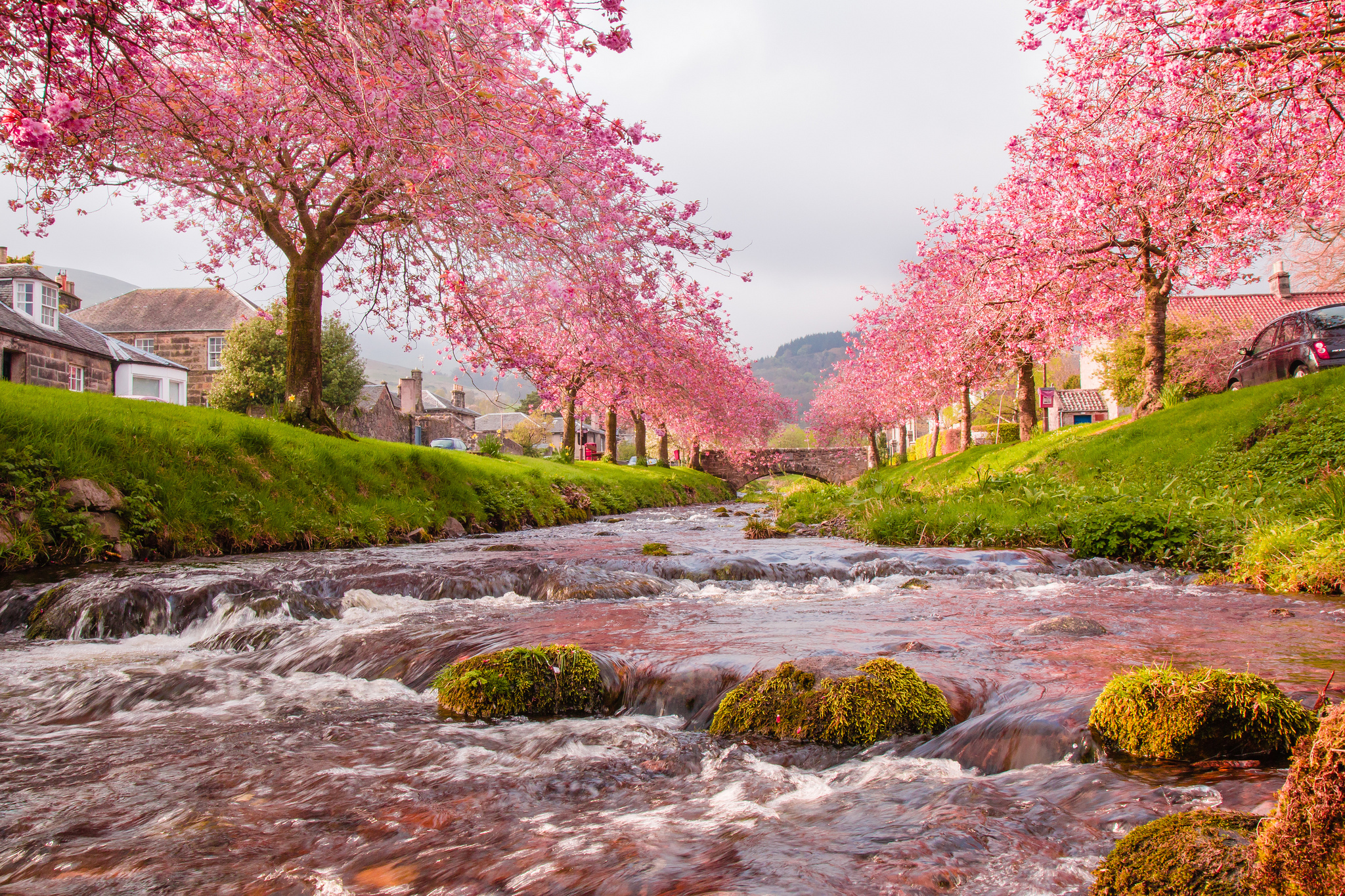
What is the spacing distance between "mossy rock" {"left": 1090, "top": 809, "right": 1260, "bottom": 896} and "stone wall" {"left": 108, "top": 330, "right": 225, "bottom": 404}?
193 ft

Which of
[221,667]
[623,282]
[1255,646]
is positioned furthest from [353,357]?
[1255,646]

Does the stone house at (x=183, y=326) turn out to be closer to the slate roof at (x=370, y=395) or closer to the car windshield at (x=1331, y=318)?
the slate roof at (x=370, y=395)

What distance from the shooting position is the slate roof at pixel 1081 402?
5941 centimetres

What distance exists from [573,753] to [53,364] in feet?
124

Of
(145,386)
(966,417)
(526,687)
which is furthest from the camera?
(145,386)

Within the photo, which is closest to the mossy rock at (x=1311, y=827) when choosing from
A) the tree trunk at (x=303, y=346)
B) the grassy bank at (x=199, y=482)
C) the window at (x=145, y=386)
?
the grassy bank at (x=199, y=482)

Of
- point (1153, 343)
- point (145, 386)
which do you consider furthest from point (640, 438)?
point (1153, 343)

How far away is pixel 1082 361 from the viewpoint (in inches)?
2589

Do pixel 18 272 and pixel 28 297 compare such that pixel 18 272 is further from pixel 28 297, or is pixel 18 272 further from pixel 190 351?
pixel 190 351

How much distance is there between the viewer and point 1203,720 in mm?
2781

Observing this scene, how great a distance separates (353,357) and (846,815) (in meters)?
57.8

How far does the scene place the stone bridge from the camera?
63.8 m

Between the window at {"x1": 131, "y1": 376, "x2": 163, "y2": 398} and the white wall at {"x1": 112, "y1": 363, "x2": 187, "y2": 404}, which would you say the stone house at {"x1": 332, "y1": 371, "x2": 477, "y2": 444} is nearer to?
the white wall at {"x1": 112, "y1": 363, "x2": 187, "y2": 404}

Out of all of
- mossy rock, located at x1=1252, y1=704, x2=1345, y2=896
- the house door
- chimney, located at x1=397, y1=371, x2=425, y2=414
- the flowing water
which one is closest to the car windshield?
the flowing water
